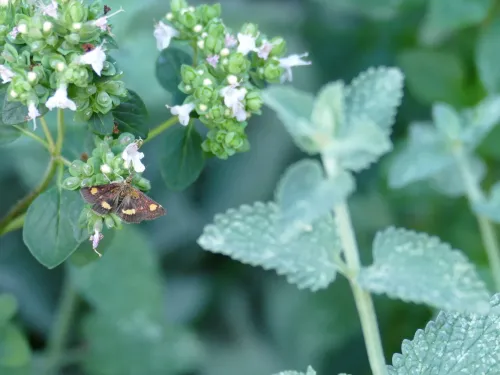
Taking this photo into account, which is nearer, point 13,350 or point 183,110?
point 183,110

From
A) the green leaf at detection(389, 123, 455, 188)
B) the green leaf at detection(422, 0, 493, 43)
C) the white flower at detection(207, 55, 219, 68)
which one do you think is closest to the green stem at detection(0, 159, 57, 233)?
the white flower at detection(207, 55, 219, 68)

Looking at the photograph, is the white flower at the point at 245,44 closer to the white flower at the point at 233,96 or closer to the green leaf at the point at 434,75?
the white flower at the point at 233,96

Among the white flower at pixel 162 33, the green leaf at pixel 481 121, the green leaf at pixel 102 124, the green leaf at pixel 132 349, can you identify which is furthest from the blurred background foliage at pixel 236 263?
the green leaf at pixel 102 124

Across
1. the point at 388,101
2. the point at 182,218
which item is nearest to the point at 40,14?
the point at 388,101

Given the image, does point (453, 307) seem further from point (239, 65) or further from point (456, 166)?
point (456, 166)

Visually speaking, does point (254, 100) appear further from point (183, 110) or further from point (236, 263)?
point (236, 263)

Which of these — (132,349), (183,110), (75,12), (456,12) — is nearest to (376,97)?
(183,110)

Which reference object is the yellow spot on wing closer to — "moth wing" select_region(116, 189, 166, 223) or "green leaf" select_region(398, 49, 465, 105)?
"moth wing" select_region(116, 189, 166, 223)
